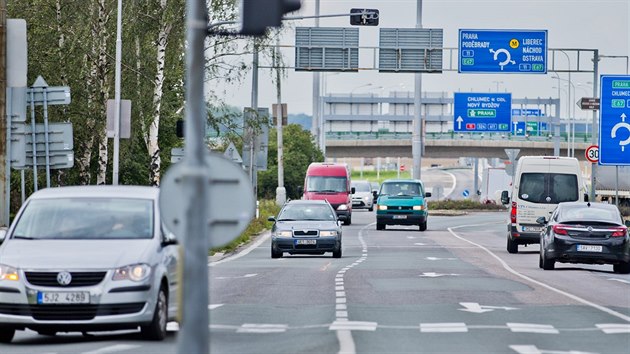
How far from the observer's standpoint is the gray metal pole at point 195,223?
9188 millimetres

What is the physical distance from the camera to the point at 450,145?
117375mm

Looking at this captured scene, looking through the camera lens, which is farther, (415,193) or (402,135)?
(402,135)

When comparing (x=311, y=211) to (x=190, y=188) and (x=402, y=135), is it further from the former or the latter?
(x=402, y=135)

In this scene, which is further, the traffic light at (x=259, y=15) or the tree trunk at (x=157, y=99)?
the tree trunk at (x=157, y=99)

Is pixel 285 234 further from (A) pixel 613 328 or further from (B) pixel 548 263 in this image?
(A) pixel 613 328

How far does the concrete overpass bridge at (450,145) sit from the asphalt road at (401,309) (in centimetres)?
7893

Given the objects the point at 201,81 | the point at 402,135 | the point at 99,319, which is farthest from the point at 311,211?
the point at 402,135

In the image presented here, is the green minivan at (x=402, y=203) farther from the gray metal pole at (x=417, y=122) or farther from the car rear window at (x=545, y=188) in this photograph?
the gray metal pole at (x=417, y=122)

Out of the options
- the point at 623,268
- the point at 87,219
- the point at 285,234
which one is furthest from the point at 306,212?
the point at 87,219

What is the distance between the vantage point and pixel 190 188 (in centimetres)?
932

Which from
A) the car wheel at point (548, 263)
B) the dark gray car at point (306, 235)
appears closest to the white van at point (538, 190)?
the dark gray car at point (306, 235)

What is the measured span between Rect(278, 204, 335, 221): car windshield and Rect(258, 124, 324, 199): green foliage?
63.4m

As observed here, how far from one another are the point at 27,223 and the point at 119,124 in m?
23.1

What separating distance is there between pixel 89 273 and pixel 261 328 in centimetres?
266
